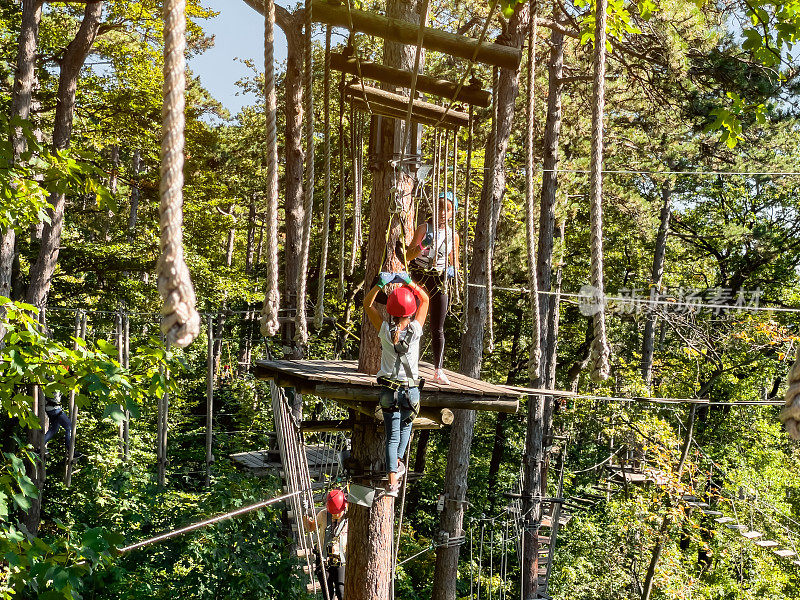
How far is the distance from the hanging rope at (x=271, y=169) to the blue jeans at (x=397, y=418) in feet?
9.92

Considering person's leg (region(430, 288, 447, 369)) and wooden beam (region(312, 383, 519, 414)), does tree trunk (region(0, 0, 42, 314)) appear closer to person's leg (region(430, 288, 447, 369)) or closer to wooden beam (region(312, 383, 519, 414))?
person's leg (region(430, 288, 447, 369))

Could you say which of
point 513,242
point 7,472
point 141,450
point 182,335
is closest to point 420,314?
point 7,472

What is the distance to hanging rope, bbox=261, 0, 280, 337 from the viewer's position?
155 cm

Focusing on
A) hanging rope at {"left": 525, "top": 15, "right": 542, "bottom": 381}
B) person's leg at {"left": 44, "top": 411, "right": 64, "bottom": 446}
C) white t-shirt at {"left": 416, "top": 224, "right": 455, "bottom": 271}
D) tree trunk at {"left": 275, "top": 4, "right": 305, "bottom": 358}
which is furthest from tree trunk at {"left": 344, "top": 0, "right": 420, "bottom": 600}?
person's leg at {"left": 44, "top": 411, "right": 64, "bottom": 446}

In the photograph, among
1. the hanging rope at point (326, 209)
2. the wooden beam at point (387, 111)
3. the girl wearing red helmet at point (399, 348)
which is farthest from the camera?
the girl wearing red helmet at point (399, 348)

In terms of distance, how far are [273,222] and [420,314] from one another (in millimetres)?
3357

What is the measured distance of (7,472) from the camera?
11.3ft

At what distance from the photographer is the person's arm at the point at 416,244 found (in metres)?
5.27

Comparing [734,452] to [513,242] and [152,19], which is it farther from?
[152,19]

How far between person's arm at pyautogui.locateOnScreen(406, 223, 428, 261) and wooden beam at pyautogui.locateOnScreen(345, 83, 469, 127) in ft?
2.92

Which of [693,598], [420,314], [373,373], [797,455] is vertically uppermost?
[420,314]

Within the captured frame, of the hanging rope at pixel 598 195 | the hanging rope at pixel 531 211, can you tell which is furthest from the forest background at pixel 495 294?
the hanging rope at pixel 598 195

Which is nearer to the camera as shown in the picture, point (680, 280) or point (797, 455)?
point (797, 455)

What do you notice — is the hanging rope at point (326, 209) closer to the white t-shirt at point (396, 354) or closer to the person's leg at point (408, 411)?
the white t-shirt at point (396, 354)
